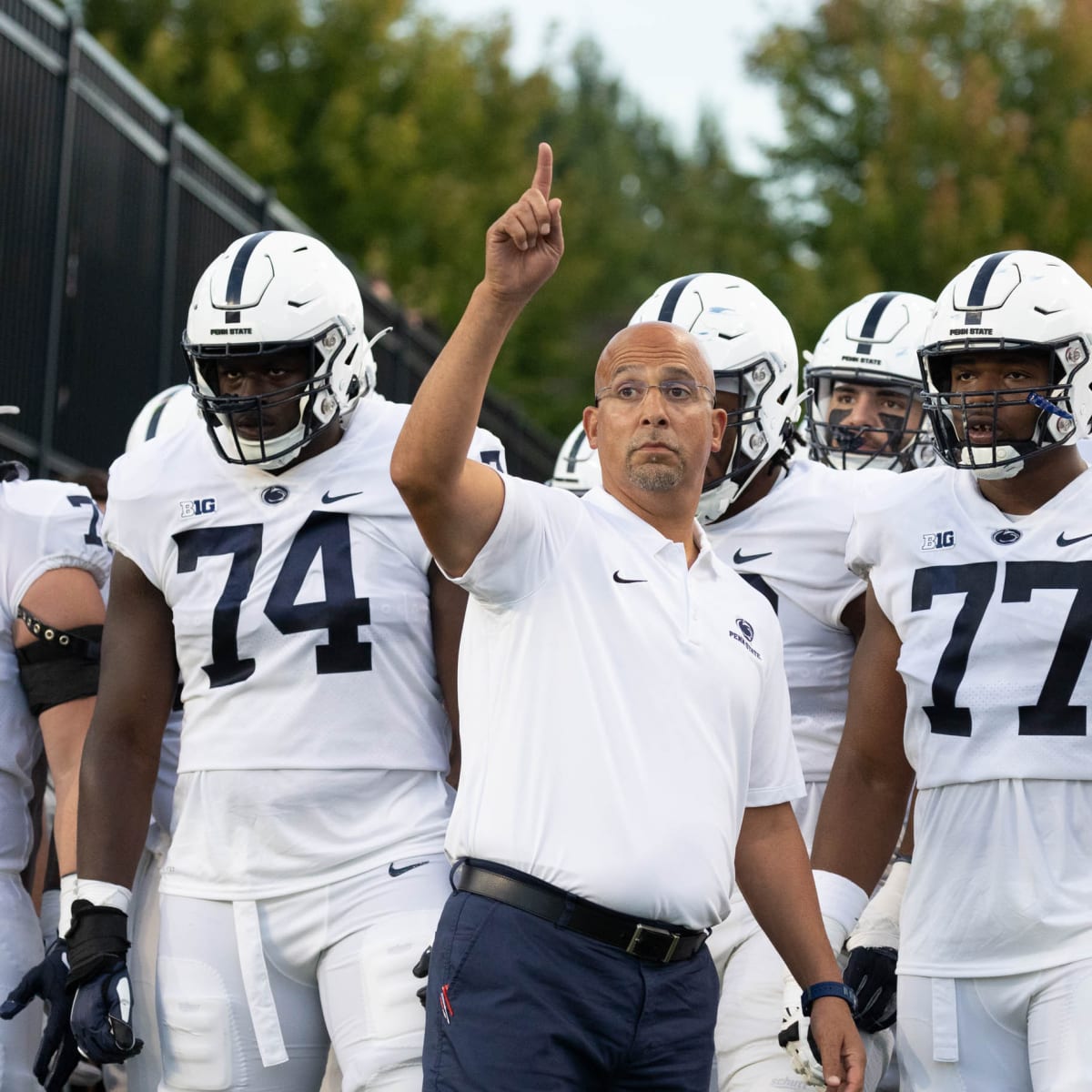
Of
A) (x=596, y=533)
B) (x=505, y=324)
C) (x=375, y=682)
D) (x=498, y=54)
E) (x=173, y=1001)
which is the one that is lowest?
(x=173, y=1001)

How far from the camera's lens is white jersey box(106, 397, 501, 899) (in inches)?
188

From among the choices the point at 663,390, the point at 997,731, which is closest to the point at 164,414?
the point at 663,390

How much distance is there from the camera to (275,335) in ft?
16.6

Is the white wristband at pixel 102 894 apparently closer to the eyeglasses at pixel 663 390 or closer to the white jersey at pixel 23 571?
the white jersey at pixel 23 571

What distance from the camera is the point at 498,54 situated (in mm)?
24203

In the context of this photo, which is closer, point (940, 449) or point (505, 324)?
point (505, 324)

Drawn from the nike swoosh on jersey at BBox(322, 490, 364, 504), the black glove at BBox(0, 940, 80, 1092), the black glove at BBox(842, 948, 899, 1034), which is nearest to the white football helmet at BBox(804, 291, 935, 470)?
the black glove at BBox(842, 948, 899, 1034)

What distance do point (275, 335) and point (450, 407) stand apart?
134 cm

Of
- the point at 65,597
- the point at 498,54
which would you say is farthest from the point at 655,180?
the point at 65,597

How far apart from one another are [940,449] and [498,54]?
20.0m

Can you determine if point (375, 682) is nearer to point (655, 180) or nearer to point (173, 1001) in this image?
point (173, 1001)

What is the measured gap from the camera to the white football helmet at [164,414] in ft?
22.7

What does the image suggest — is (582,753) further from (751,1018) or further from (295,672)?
(751,1018)

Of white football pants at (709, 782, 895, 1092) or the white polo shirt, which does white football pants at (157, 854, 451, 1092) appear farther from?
white football pants at (709, 782, 895, 1092)
